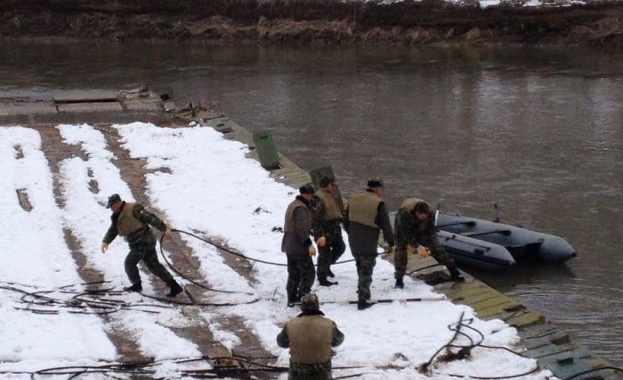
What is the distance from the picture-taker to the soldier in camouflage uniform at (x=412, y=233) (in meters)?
12.6

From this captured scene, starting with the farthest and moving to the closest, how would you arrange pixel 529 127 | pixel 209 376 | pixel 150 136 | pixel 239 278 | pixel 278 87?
pixel 278 87 < pixel 529 127 < pixel 150 136 < pixel 239 278 < pixel 209 376

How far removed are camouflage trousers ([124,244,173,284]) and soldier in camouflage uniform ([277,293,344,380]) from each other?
4055 mm

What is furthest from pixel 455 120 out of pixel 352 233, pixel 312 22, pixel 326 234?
pixel 312 22

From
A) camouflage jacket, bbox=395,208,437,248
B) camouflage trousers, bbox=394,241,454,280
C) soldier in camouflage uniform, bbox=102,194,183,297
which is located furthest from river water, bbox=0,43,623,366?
soldier in camouflage uniform, bbox=102,194,183,297

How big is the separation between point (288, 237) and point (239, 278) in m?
2.02

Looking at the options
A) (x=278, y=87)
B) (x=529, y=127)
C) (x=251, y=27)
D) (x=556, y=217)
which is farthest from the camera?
(x=251, y=27)

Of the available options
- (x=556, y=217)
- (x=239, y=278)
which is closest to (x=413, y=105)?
(x=556, y=217)

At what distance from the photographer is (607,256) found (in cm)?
1689

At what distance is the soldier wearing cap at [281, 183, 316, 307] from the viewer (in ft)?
38.5

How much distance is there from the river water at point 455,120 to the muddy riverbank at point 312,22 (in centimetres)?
182

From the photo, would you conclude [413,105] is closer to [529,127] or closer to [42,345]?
[529,127]

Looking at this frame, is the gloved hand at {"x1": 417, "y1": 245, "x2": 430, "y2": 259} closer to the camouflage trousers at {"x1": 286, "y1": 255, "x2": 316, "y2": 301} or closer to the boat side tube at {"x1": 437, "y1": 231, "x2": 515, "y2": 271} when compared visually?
the camouflage trousers at {"x1": 286, "y1": 255, "x2": 316, "y2": 301}

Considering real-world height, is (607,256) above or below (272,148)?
below

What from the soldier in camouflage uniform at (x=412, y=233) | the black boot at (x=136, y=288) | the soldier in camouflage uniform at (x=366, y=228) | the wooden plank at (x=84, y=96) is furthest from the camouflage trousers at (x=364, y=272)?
the wooden plank at (x=84, y=96)
